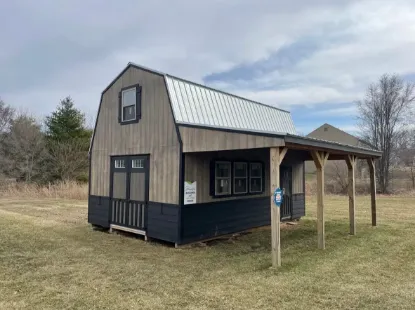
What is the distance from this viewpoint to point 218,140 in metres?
5.92

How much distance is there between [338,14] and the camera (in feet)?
26.1

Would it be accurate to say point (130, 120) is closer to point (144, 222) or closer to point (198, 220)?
point (144, 222)

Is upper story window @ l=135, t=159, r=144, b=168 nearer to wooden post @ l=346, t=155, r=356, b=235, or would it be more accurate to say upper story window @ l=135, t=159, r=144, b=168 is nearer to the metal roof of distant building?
the metal roof of distant building

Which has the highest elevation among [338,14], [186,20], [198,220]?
[186,20]

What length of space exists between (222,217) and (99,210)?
3694mm

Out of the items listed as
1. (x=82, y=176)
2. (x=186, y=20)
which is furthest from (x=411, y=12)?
(x=82, y=176)

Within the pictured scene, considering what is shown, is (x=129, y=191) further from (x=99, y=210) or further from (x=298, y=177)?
(x=298, y=177)

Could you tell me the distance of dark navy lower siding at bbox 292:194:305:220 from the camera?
10945 mm

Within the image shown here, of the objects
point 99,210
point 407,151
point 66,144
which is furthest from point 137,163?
point 407,151

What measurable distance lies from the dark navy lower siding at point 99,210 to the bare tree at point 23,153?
586 inches

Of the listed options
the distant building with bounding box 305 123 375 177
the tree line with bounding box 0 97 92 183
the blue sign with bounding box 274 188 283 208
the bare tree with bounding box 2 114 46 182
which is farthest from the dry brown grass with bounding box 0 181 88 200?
the distant building with bounding box 305 123 375 177

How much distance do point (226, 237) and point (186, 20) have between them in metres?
6.47

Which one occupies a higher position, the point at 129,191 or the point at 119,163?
the point at 119,163

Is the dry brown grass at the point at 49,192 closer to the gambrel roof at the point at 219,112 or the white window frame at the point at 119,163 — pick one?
the white window frame at the point at 119,163
